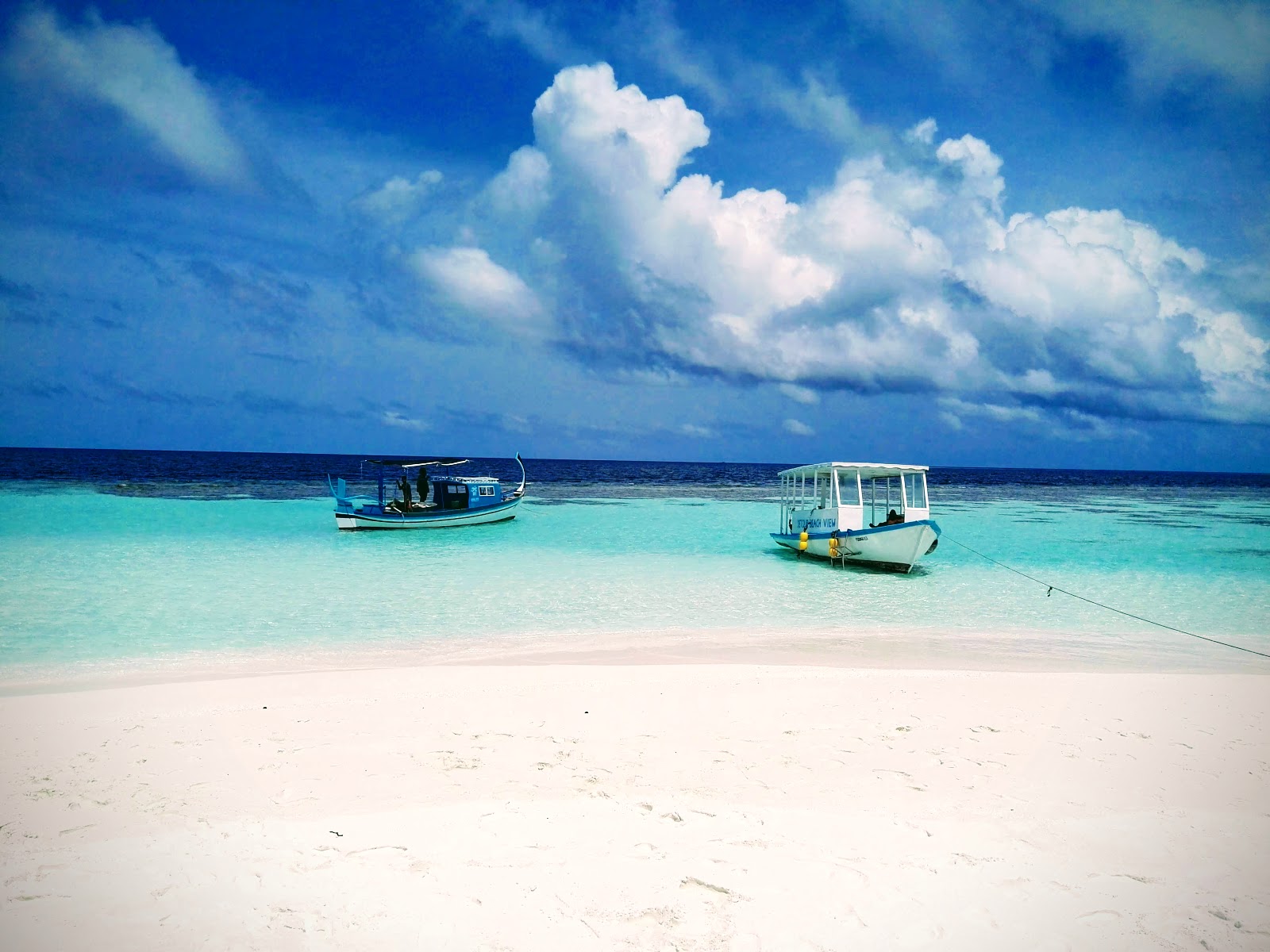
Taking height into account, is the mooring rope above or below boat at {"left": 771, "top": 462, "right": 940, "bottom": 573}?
below

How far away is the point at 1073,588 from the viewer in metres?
19.0

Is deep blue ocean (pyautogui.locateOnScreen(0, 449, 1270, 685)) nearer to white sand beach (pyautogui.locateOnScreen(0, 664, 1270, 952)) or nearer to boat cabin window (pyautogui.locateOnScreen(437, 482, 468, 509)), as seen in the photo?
boat cabin window (pyautogui.locateOnScreen(437, 482, 468, 509))

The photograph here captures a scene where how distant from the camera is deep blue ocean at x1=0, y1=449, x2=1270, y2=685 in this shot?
11867 mm

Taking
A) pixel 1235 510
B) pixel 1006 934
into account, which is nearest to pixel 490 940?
pixel 1006 934

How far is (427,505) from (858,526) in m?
19.6

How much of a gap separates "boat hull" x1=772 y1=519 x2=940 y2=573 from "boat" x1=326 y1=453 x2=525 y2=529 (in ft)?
50.3


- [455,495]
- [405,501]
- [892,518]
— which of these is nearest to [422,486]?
[455,495]

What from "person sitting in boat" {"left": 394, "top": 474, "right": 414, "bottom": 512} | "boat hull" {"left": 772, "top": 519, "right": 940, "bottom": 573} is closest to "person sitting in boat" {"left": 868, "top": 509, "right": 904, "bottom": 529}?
"boat hull" {"left": 772, "top": 519, "right": 940, "bottom": 573}

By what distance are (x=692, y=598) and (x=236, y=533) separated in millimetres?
20742

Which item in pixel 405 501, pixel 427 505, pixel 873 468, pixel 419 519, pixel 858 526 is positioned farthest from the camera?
pixel 427 505

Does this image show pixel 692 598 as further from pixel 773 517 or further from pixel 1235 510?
pixel 1235 510

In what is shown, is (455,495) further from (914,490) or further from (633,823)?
(633,823)

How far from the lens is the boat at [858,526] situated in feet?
65.9

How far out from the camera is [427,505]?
32.3m
